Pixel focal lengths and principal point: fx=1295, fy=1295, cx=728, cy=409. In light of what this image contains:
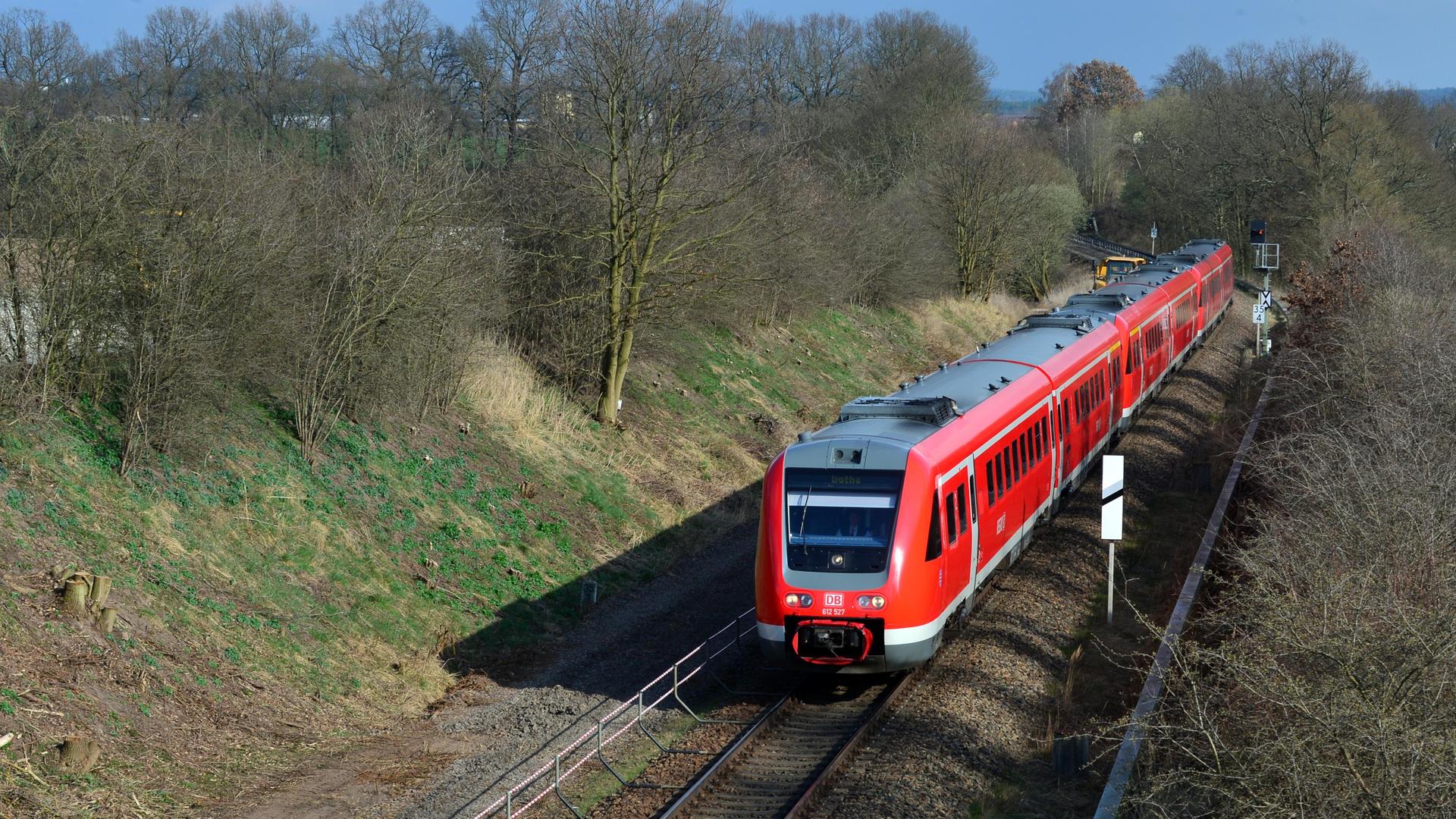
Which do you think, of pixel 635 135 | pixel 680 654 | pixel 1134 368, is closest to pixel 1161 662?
pixel 680 654

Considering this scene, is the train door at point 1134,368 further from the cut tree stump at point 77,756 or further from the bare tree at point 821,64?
the bare tree at point 821,64

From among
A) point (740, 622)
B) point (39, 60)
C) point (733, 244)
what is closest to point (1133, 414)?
point (733, 244)

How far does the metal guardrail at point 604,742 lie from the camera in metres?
11.5

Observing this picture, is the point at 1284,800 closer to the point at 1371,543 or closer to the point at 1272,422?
the point at 1371,543

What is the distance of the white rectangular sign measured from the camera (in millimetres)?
16953

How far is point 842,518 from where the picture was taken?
13.7 meters

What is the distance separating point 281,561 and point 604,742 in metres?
5.73

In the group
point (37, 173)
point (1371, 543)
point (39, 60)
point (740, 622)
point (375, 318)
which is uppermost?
point (39, 60)

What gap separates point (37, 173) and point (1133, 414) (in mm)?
21318

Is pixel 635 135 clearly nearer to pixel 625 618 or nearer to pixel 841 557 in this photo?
pixel 625 618

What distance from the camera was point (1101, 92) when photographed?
132625mm

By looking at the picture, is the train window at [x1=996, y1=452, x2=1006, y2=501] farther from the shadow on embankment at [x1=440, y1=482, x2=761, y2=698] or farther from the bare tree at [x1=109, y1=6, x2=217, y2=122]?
the bare tree at [x1=109, y1=6, x2=217, y2=122]

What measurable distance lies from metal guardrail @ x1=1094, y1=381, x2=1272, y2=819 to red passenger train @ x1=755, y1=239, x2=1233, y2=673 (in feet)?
7.32

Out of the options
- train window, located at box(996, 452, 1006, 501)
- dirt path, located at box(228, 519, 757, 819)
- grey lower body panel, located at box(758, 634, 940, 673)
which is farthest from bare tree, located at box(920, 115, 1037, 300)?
grey lower body panel, located at box(758, 634, 940, 673)
